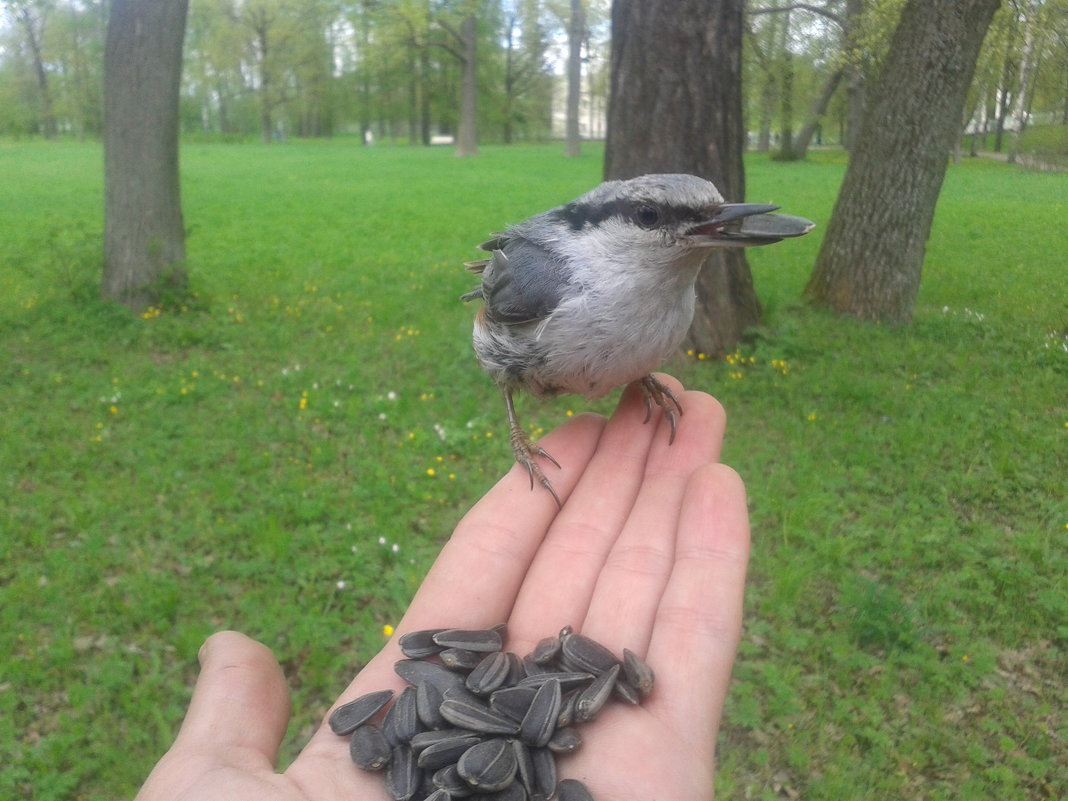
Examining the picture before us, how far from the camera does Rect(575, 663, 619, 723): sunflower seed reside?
5.55ft

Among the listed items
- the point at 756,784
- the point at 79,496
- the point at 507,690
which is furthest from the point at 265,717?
the point at 79,496

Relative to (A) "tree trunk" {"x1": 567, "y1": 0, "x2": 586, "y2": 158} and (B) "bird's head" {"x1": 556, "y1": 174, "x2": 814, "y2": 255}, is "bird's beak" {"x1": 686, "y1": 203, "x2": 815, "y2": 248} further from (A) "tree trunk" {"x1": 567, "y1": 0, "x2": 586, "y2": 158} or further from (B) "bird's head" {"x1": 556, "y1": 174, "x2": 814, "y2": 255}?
(A) "tree trunk" {"x1": 567, "y1": 0, "x2": 586, "y2": 158}

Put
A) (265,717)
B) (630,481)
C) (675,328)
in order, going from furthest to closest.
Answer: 1. (630,481)
2. (675,328)
3. (265,717)

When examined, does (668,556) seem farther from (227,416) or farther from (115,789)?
(227,416)

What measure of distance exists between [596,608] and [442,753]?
61cm

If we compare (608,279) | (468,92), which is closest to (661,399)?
(608,279)

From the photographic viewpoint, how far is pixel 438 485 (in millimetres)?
3930

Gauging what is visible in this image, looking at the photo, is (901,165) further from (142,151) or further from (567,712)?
(142,151)

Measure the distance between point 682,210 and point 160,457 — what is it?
11.7 feet

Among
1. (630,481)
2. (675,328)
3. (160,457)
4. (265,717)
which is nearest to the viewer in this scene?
(265,717)

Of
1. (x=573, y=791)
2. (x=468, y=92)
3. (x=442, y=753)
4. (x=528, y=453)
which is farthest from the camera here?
(x=468, y=92)

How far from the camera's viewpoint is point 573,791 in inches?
60.4

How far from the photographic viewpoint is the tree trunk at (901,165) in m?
5.19

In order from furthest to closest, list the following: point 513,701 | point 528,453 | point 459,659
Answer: point 528,453, point 459,659, point 513,701
